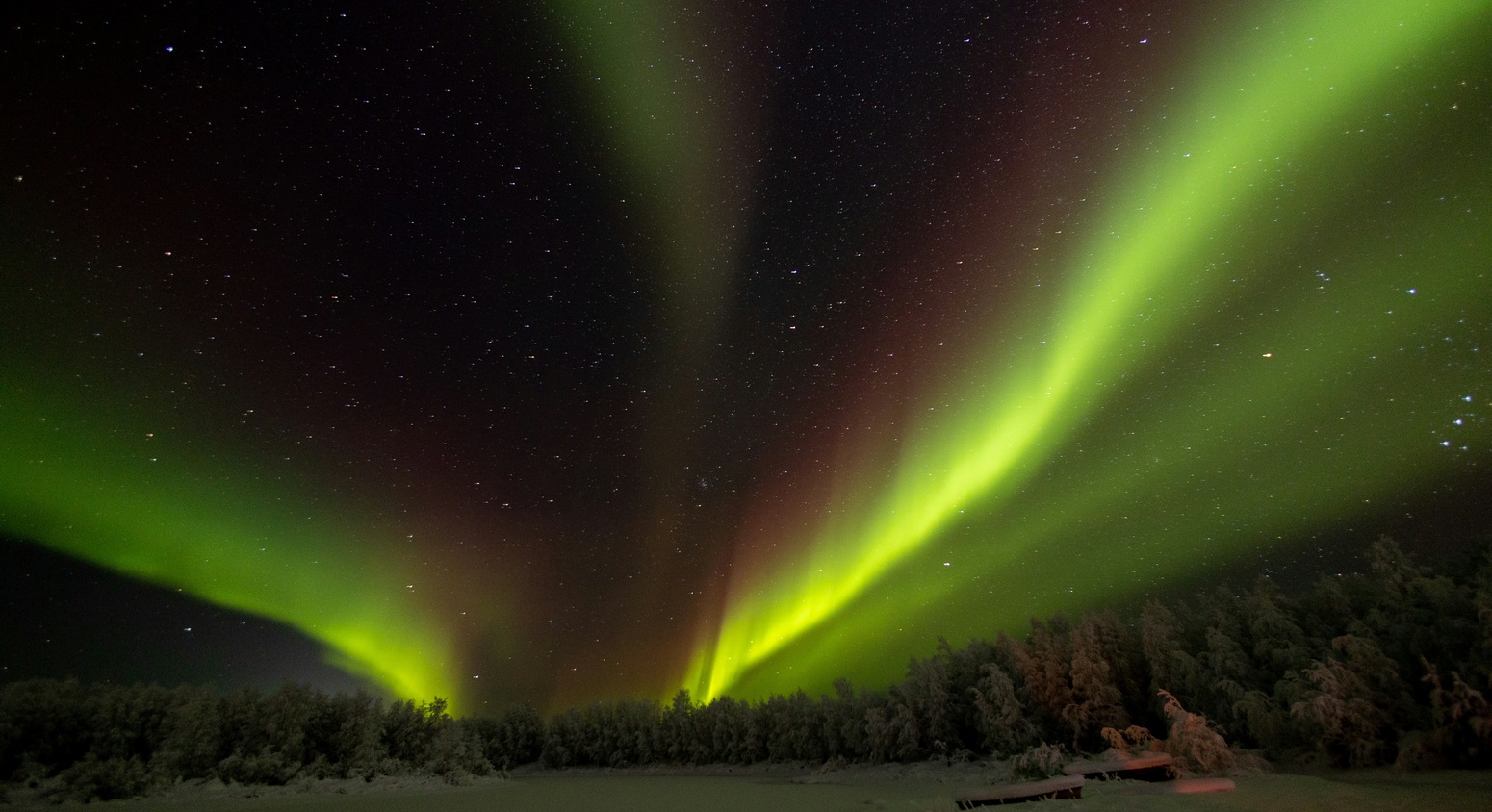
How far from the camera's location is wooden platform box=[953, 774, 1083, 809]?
15.1 meters

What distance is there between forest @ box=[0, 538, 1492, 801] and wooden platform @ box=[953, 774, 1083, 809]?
5.26 m

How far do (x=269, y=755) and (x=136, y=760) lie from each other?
4.97 m

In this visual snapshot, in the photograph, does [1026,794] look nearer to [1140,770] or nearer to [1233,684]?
[1140,770]

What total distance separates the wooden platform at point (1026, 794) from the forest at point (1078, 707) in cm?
526

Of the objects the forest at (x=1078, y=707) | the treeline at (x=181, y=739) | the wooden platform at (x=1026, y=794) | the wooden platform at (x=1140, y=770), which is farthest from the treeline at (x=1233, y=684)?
the treeline at (x=181, y=739)

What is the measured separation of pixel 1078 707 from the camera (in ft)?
107

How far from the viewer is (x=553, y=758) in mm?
72562

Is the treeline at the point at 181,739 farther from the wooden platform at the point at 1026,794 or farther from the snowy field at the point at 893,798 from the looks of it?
the wooden platform at the point at 1026,794

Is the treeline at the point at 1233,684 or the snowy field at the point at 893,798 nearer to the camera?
the snowy field at the point at 893,798

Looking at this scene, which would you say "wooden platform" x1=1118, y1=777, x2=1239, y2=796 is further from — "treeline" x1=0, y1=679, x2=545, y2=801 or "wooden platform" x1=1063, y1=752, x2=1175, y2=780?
"treeline" x1=0, y1=679, x2=545, y2=801

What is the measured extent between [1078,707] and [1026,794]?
2080 centimetres

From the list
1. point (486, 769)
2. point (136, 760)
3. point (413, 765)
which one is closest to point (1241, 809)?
point (136, 760)

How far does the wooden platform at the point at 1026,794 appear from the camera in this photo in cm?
1509

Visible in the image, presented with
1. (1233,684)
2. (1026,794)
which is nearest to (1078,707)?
(1233,684)
